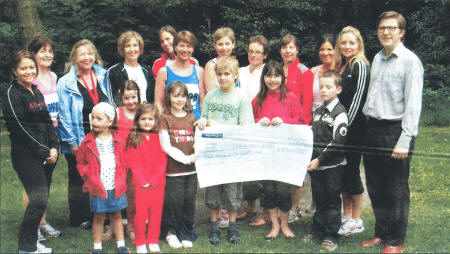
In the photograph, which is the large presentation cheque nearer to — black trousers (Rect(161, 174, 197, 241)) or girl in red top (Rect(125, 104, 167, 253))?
black trousers (Rect(161, 174, 197, 241))

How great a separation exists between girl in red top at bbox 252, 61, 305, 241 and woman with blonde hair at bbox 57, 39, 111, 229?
3.04 ft

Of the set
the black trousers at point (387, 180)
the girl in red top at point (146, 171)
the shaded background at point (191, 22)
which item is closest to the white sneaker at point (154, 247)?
the girl in red top at point (146, 171)

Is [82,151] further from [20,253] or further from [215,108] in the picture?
[215,108]

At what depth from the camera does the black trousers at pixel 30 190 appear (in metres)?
2.30

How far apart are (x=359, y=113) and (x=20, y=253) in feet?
6.31

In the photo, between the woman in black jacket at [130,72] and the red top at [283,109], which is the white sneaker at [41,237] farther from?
the red top at [283,109]

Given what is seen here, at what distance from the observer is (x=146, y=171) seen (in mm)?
2449

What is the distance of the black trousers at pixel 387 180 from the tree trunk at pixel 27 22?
8.02 feet

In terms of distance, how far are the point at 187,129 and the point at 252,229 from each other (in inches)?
31.3

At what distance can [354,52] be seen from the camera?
2682 millimetres

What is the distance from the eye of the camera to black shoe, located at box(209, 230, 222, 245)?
8.50ft

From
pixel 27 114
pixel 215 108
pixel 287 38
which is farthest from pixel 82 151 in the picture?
pixel 287 38

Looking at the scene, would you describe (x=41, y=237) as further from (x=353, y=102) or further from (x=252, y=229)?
(x=353, y=102)

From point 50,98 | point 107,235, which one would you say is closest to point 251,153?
point 107,235
